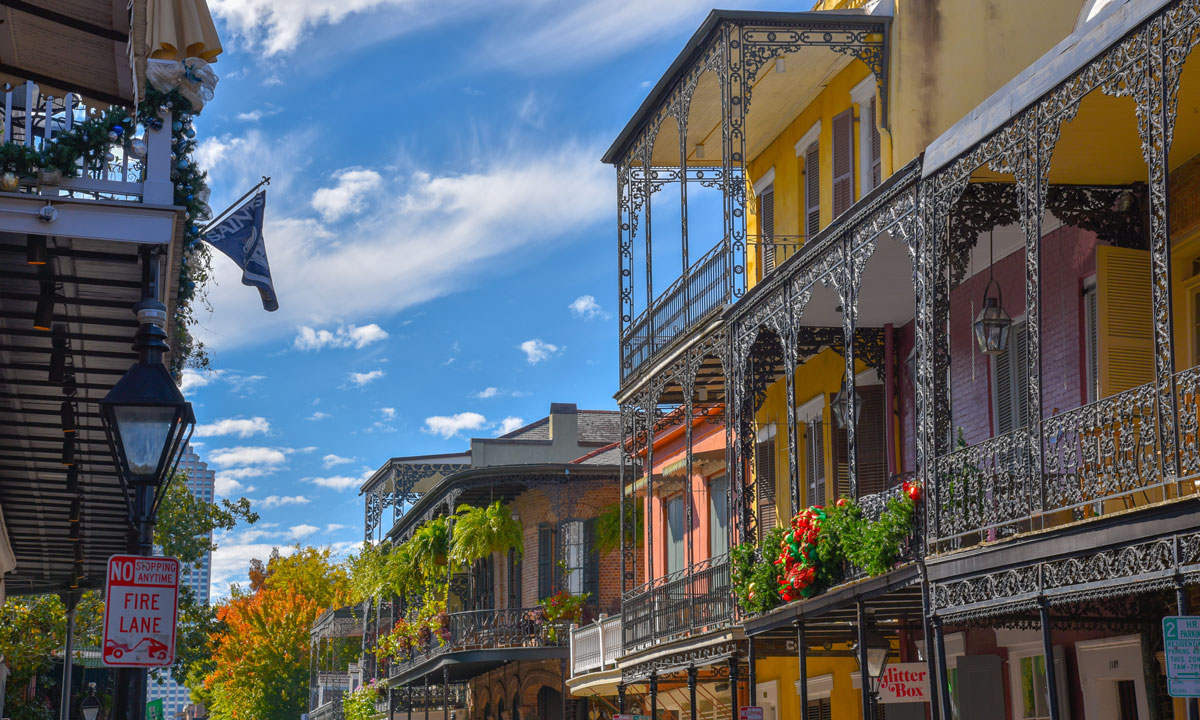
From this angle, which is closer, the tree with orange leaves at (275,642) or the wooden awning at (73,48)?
the wooden awning at (73,48)

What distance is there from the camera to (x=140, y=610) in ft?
25.5

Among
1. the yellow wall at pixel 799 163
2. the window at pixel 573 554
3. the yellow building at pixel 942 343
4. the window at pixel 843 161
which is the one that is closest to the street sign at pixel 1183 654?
the yellow building at pixel 942 343

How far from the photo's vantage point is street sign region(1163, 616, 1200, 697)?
7.39m

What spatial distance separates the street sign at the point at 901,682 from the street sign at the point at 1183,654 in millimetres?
6812

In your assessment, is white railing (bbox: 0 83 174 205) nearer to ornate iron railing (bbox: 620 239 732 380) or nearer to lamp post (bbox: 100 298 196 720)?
lamp post (bbox: 100 298 196 720)

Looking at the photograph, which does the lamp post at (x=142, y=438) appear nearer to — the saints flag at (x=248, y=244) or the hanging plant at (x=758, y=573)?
the saints flag at (x=248, y=244)

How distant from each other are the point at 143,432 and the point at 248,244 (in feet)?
21.6

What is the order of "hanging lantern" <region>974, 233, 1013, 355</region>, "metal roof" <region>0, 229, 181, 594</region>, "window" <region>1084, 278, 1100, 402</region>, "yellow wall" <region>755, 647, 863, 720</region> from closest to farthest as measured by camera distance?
"metal roof" <region>0, 229, 181, 594</region> → "window" <region>1084, 278, 1100, 402</region> → "hanging lantern" <region>974, 233, 1013, 355</region> → "yellow wall" <region>755, 647, 863, 720</region>

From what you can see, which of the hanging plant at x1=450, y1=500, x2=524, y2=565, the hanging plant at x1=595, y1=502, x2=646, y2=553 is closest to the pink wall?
the hanging plant at x1=595, y1=502, x2=646, y2=553

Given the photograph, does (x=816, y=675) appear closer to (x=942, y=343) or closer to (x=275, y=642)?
(x=942, y=343)

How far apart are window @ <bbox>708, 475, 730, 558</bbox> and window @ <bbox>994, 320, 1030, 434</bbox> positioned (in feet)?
28.9

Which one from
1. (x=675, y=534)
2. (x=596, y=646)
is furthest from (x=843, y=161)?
(x=596, y=646)

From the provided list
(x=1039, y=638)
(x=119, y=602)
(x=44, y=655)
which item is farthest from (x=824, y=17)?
(x=44, y=655)

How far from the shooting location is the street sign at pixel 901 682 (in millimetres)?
14234
